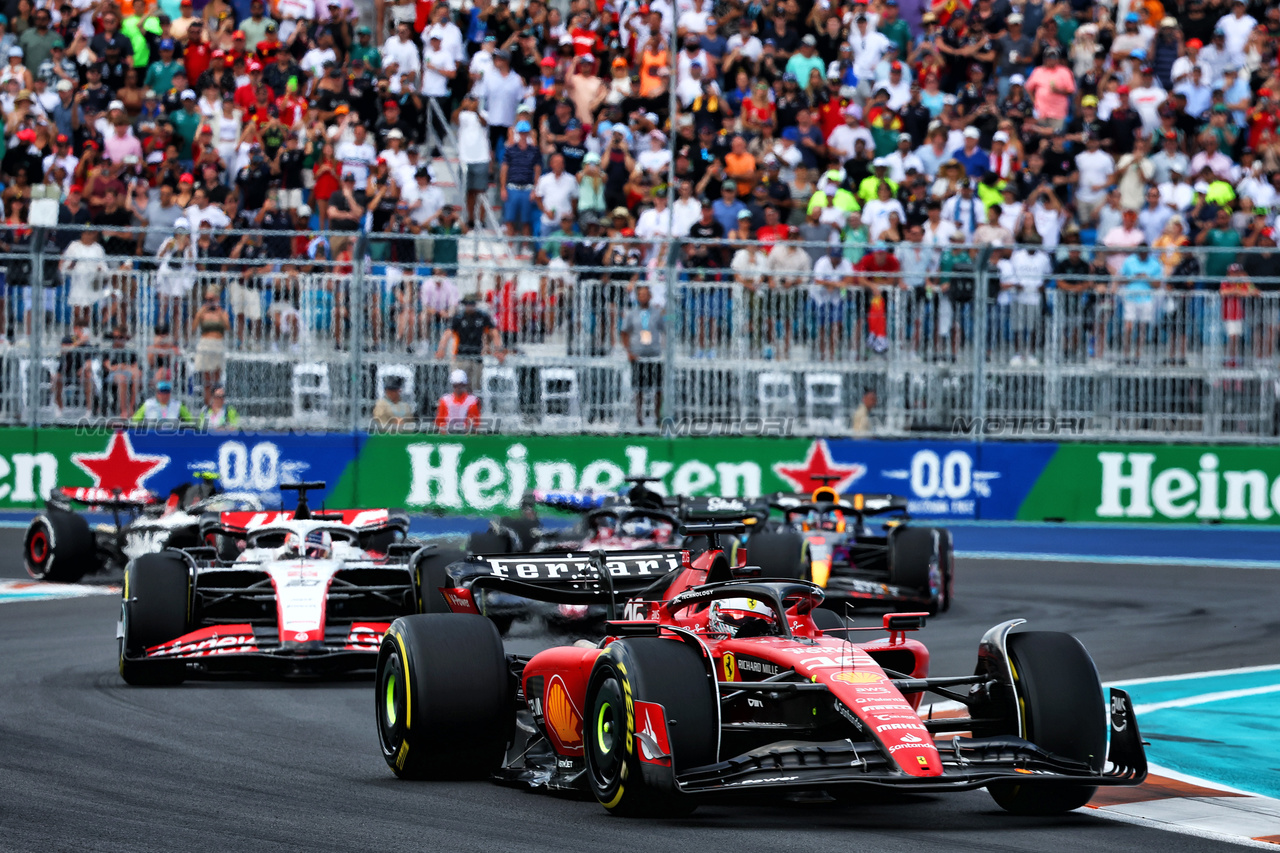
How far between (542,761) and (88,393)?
13741mm

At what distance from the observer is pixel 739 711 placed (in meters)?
7.68

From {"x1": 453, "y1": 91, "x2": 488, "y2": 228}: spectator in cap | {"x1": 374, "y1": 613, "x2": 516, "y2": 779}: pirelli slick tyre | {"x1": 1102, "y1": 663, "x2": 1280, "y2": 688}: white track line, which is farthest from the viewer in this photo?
{"x1": 453, "y1": 91, "x2": 488, "y2": 228}: spectator in cap

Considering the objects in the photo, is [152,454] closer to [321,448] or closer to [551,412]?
[321,448]

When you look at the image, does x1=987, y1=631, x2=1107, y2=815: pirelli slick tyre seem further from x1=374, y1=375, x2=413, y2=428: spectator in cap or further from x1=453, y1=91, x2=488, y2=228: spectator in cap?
x1=453, y1=91, x2=488, y2=228: spectator in cap

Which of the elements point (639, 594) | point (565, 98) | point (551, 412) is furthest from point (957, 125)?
point (639, 594)

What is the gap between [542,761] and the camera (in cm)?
810

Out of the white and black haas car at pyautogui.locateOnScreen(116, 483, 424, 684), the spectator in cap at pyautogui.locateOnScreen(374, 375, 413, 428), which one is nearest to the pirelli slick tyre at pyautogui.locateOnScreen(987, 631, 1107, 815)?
the white and black haas car at pyautogui.locateOnScreen(116, 483, 424, 684)

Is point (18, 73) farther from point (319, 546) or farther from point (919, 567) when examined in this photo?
point (919, 567)

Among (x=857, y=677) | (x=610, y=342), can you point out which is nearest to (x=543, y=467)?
(x=610, y=342)

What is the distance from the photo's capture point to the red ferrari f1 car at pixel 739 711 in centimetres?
691

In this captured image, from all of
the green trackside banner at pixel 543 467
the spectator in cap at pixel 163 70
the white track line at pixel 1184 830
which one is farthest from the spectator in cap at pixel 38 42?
the white track line at pixel 1184 830

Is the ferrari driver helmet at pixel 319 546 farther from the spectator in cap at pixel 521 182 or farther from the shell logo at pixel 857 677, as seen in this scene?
the spectator in cap at pixel 521 182

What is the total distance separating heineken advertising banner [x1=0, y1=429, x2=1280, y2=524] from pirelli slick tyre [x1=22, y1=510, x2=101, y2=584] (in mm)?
3554

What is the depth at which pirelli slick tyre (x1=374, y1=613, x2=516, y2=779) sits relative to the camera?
313 inches
